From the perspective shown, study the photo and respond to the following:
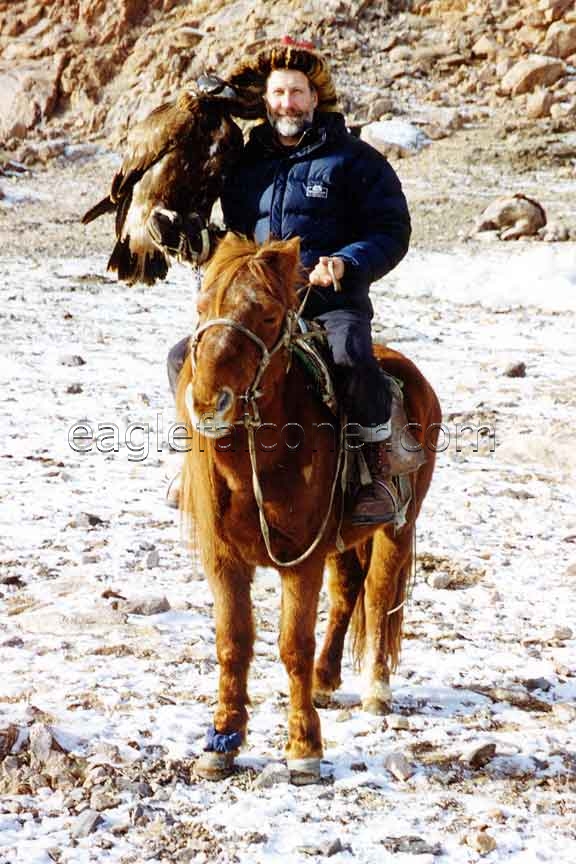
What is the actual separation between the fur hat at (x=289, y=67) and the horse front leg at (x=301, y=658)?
204 cm

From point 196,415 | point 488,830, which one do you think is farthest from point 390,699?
point 196,415

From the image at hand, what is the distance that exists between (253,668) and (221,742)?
2.93 ft

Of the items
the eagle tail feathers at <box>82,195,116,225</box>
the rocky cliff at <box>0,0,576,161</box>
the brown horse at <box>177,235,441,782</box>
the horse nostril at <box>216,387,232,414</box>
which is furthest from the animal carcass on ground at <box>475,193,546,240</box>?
the horse nostril at <box>216,387,232,414</box>

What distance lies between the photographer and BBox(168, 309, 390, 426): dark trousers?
3852 mm

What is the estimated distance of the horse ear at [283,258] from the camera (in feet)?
10.8

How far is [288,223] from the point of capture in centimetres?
404

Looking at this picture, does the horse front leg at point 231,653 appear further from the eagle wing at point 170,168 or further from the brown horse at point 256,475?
the eagle wing at point 170,168

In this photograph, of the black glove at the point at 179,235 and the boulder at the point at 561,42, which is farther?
the boulder at the point at 561,42

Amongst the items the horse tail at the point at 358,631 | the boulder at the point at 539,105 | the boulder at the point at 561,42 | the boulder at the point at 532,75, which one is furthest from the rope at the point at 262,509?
the boulder at the point at 561,42

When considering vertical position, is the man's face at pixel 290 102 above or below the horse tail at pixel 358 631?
above

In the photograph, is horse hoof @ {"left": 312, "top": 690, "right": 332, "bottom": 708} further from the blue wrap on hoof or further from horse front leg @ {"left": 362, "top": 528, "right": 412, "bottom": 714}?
the blue wrap on hoof

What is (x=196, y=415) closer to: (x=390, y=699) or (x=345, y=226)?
(x=345, y=226)

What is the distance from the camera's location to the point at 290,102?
13.3 ft

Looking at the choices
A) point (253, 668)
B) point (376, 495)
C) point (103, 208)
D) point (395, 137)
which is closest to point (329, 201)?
point (376, 495)
